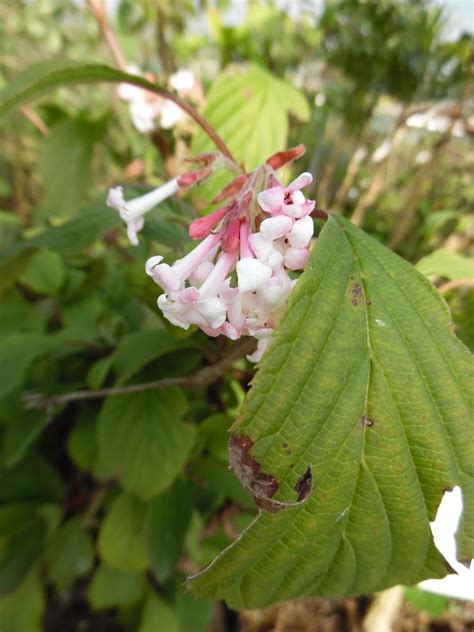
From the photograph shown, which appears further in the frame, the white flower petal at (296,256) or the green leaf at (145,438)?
the green leaf at (145,438)

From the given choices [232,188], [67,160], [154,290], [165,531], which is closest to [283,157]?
[232,188]

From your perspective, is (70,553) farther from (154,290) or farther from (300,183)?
(300,183)

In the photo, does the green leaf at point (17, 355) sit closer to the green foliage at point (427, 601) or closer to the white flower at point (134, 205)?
the white flower at point (134, 205)

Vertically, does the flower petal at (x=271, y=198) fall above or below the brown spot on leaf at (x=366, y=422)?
above

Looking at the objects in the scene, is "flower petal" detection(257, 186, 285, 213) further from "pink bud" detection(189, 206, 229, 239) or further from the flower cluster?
the flower cluster

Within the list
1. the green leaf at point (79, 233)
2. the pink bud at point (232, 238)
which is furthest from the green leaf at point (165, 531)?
the pink bud at point (232, 238)
